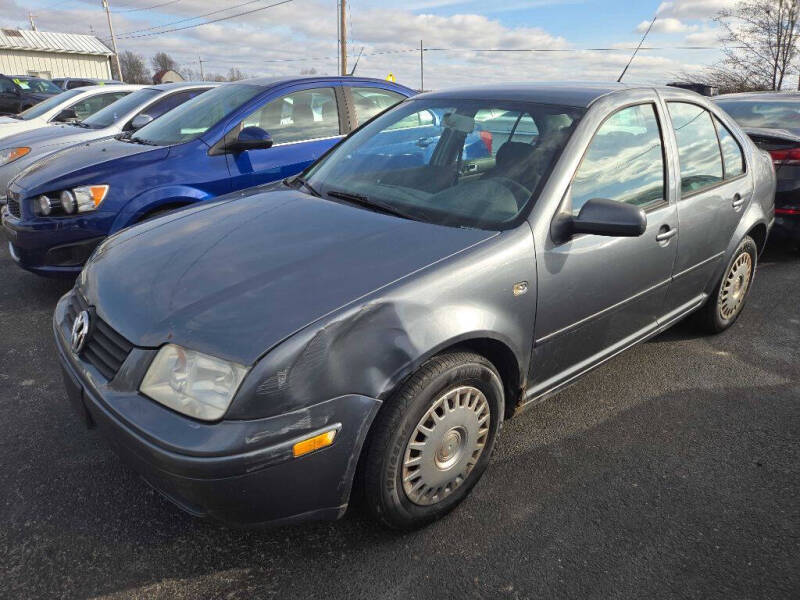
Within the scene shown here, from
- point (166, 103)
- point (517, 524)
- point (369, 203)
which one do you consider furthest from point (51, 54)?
point (517, 524)

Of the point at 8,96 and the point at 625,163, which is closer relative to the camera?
the point at 625,163

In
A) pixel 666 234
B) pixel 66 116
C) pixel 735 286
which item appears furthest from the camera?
pixel 66 116

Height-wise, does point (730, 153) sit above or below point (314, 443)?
above

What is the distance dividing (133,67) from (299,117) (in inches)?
3176

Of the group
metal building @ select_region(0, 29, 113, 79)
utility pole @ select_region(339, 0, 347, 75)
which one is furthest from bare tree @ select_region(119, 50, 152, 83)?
utility pole @ select_region(339, 0, 347, 75)

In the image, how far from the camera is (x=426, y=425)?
1999 mm

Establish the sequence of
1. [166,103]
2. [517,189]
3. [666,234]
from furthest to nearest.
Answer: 1. [166,103]
2. [666,234]
3. [517,189]

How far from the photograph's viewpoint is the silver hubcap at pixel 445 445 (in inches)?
78.5

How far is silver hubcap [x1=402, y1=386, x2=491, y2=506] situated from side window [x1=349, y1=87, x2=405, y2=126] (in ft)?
12.0

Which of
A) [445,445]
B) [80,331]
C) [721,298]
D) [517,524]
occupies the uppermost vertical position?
[80,331]

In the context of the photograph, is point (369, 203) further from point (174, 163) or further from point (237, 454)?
point (174, 163)

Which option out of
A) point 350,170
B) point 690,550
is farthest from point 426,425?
point 350,170

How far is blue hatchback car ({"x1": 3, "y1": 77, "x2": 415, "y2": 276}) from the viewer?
Answer: 3865mm

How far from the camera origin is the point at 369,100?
17.4 feet
